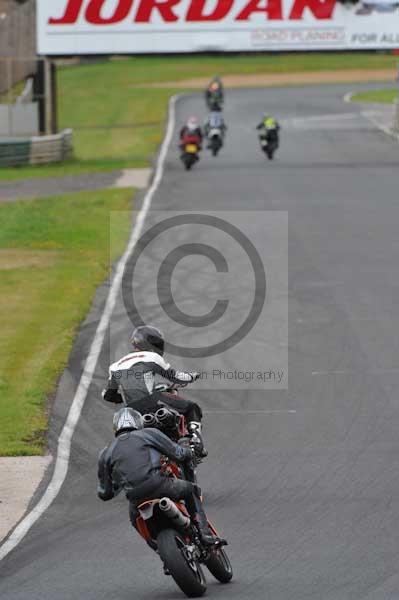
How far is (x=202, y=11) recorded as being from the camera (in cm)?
4184

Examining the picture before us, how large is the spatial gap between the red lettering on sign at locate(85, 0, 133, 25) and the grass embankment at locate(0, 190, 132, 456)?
8092 mm

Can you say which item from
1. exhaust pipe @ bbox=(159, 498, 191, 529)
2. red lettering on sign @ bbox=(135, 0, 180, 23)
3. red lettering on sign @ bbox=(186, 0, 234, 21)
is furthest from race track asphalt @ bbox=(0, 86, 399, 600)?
red lettering on sign @ bbox=(135, 0, 180, 23)

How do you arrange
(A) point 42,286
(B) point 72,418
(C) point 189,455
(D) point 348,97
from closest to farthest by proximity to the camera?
1. (C) point 189,455
2. (B) point 72,418
3. (A) point 42,286
4. (D) point 348,97

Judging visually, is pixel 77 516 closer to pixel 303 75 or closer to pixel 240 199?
pixel 240 199

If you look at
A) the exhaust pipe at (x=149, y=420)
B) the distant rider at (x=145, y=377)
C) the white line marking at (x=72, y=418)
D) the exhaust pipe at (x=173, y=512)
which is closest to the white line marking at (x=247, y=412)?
the white line marking at (x=72, y=418)

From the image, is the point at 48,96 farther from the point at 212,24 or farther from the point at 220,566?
the point at 220,566

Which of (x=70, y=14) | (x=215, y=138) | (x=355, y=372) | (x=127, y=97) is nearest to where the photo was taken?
(x=355, y=372)

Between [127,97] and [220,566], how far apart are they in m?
65.8

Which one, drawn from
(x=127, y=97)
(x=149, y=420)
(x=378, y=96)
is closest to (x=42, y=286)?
(x=149, y=420)

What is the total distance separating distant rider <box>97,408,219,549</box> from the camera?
9508mm

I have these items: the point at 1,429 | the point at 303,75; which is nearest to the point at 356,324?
the point at 1,429

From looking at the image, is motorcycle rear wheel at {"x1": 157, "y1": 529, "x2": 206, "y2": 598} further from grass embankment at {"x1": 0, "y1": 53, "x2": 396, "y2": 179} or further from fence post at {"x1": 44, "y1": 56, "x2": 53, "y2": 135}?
fence post at {"x1": 44, "y1": 56, "x2": 53, "y2": 135}

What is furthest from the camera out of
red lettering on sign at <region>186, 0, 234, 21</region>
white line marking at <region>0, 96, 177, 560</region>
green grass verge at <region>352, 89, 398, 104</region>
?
green grass verge at <region>352, 89, 398, 104</region>

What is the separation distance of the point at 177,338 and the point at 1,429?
4.79m
